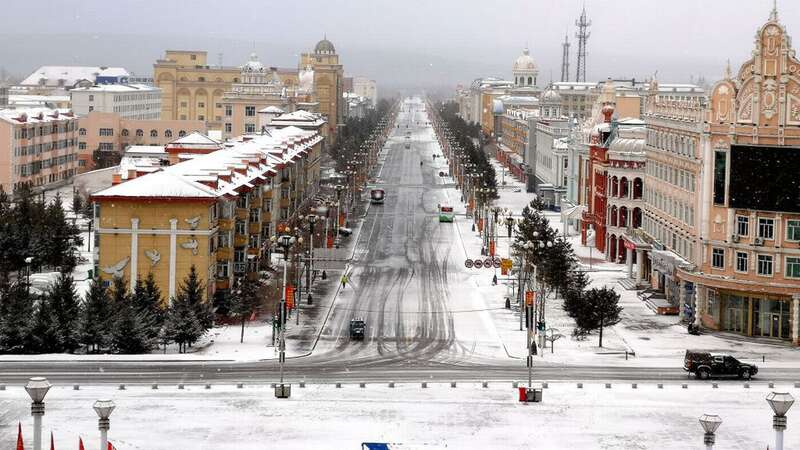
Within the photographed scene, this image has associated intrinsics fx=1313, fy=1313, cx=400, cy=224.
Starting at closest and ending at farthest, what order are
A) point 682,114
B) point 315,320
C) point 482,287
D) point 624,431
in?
point 624,431 < point 315,320 < point 682,114 < point 482,287

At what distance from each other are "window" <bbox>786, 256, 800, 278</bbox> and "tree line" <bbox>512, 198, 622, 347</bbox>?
8228 mm

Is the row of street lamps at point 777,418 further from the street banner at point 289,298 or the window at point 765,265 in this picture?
the window at point 765,265

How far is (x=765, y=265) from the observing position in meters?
63.4

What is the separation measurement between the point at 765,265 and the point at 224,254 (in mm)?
28060

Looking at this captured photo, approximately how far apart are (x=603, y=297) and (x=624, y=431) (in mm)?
19042

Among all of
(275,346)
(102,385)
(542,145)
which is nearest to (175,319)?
(275,346)

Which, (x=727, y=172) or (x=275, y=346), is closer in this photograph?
(x=275, y=346)

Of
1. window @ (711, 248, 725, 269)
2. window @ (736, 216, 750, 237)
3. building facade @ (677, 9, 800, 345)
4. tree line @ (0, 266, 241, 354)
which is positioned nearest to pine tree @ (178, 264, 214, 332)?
tree line @ (0, 266, 241, 354)

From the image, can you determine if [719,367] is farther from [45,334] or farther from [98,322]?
[45,334]

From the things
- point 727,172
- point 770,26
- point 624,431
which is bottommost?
point 624,431

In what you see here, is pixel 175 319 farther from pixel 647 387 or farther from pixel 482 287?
pixel 482 287

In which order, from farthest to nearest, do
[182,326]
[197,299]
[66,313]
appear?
1. [197,299]
2. [66,313]
3. [182,326]

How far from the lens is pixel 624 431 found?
139 feet

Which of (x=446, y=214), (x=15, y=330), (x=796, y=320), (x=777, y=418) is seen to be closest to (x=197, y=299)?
(x=15, y=330)
